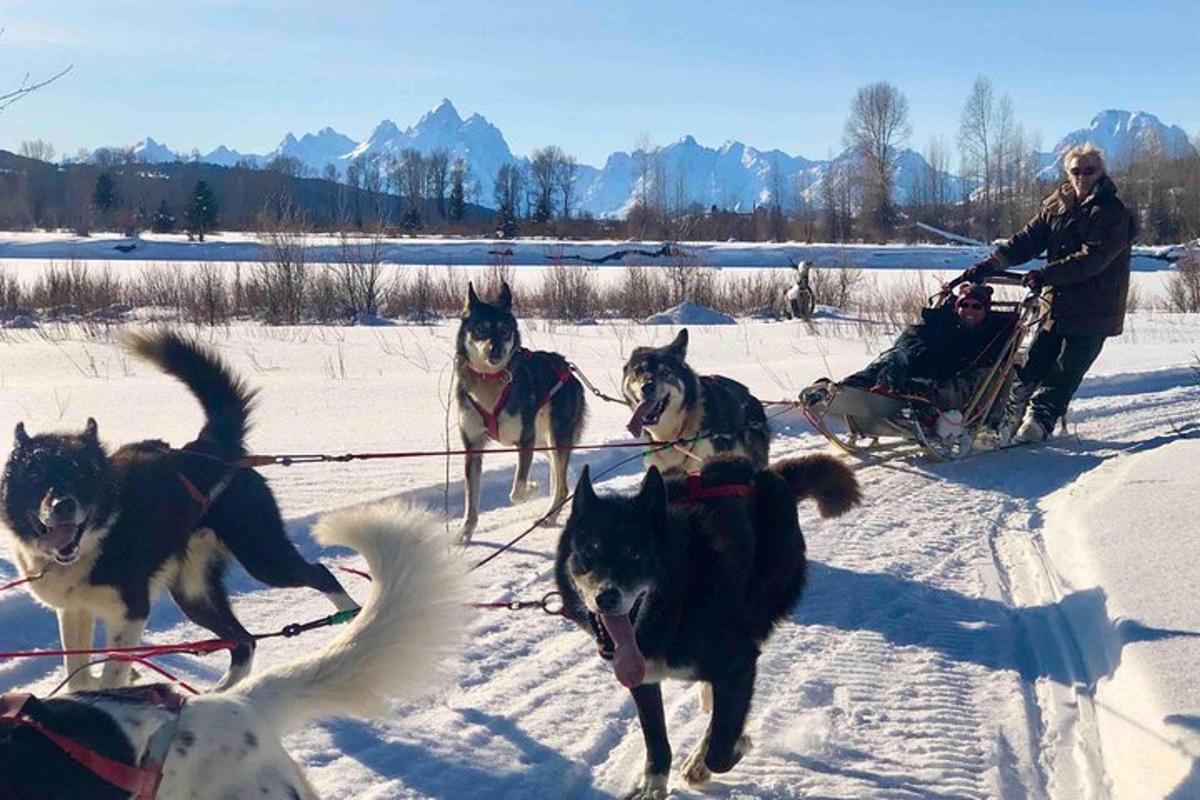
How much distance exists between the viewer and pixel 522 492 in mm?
6633

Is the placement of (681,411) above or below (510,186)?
below

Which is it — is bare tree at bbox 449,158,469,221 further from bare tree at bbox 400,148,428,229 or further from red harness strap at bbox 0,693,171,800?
red harness strap at bbox 0,693,171,800

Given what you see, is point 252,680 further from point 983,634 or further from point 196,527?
point 983,634

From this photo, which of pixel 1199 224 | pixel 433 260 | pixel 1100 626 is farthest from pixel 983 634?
pixel 1199 224

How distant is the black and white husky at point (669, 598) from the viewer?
9.90 ft

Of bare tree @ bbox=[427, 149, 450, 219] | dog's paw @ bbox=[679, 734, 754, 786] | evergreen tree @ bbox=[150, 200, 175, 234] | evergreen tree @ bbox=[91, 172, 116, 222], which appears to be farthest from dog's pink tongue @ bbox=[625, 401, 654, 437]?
bare tree @ bbox=[427, 149, 450, 219]

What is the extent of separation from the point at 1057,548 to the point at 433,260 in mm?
30551

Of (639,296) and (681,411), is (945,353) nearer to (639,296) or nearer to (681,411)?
(681,411)

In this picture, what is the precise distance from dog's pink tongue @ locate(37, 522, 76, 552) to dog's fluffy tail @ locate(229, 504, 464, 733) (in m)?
1.32

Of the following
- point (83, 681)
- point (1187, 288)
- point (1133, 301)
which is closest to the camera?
point (83, 681)

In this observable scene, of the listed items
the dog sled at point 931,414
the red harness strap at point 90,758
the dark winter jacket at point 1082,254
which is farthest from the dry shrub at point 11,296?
the red harness strap at point 90,758

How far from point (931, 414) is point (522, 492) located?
2.92m

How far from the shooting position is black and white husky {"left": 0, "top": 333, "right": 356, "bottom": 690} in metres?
3.48

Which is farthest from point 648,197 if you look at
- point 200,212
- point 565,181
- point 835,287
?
point 835,287
